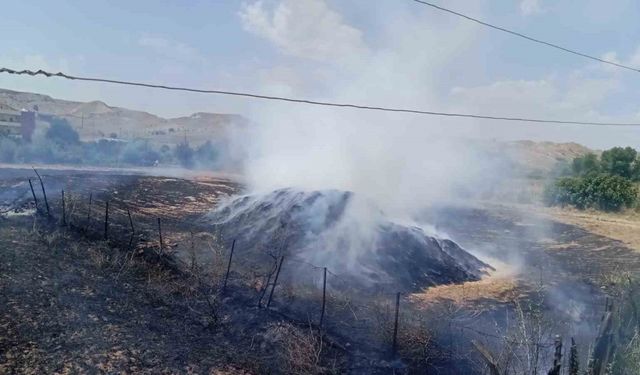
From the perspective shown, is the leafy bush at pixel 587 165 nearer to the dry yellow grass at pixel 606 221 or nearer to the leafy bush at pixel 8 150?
the dry yellow grass at pixel 606 221

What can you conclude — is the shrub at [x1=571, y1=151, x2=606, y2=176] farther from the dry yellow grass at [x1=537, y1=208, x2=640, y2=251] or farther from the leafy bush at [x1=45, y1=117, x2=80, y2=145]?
the leafy bush at [x1=45, y1=117, x2=80, y2=145]

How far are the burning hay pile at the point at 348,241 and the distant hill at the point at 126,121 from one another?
6117 cm

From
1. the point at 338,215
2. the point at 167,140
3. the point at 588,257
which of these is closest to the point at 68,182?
the point at 338,215

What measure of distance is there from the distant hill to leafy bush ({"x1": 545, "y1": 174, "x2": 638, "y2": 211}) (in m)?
55.7

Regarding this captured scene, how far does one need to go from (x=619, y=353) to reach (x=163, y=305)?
8.04 metres

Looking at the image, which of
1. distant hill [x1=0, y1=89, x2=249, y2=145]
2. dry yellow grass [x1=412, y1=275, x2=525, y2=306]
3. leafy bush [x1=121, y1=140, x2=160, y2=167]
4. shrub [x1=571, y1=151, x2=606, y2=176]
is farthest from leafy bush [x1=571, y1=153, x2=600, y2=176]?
distant hill [x1=0, y1=89, x2=249, y2=145]

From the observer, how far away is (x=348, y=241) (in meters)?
14.1

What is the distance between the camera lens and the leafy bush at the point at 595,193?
98.3 feet

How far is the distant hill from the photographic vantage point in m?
80.4

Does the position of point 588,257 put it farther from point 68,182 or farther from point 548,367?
point 68,182

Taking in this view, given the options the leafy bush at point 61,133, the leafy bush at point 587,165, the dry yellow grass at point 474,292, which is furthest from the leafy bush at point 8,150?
the leafy bush at point 587,165

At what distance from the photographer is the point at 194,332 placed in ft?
27.7

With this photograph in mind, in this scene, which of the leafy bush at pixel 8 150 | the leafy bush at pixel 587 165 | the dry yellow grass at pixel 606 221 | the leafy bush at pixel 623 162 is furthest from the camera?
the leafy bush at pixel 587 165

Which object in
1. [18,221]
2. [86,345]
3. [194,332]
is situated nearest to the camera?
[86,345]
